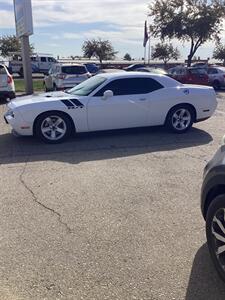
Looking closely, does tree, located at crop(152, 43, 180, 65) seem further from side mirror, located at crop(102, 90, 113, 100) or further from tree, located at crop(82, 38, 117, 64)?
side mirror, located at crop(102, 90, 113, 100)

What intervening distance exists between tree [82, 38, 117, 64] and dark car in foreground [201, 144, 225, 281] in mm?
53543

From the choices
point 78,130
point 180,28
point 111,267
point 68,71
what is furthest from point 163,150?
point 180,28

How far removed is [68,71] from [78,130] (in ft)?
31.7

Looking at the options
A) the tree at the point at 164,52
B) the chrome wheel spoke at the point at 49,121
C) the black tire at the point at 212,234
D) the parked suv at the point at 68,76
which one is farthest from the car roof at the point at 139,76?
the tree at the point at 164,52

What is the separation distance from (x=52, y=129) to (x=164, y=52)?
158ft

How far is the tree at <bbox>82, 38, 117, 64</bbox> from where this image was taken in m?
55.5

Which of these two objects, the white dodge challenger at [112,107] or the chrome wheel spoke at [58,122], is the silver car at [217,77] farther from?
the chrome wheel spoke at [58,122]

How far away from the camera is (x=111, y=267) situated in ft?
10.7

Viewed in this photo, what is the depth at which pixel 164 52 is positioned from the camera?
175ft

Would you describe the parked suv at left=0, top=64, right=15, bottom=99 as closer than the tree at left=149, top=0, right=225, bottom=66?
Yes

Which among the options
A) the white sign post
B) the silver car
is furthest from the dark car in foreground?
the silver car

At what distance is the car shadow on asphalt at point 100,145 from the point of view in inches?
273

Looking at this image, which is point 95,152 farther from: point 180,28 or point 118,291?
point 180,28

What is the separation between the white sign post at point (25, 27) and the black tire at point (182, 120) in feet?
34.5
